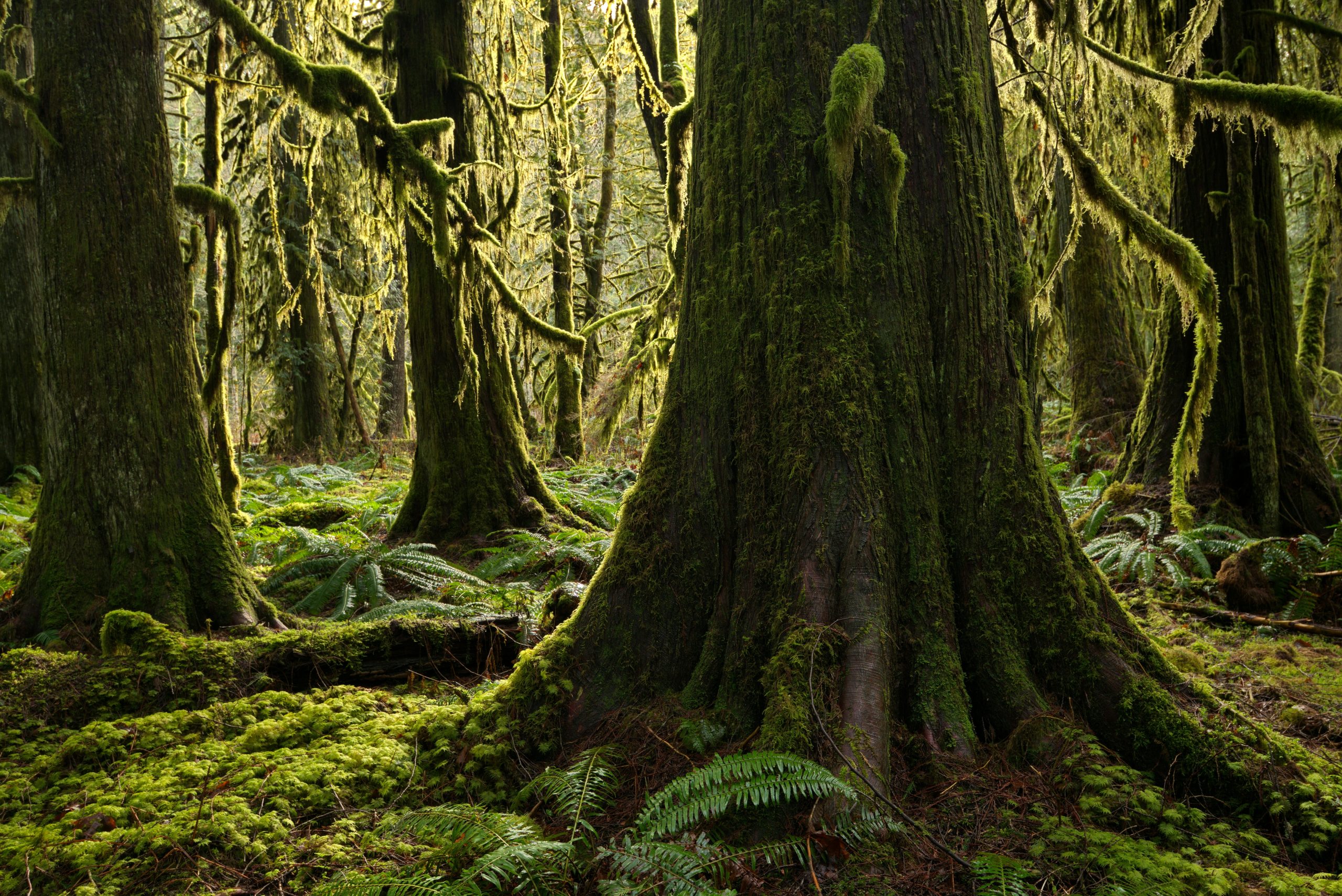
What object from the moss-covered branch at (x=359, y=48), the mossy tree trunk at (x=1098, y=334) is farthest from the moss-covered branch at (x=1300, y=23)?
the moss-covered branch at (x=359, y=48)

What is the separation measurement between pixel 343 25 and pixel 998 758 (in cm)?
885

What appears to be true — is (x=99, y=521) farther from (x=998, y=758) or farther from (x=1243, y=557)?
(x=1243, y=557)

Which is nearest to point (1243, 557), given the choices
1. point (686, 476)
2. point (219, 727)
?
point (686, 476)

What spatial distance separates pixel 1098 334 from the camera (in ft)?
30.8

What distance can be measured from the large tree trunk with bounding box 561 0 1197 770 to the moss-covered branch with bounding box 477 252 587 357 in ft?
12.5

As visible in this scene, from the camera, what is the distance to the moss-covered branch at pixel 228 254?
5562mm

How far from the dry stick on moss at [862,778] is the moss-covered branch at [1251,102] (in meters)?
3.58

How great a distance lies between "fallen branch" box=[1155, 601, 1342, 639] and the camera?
4.36 metres

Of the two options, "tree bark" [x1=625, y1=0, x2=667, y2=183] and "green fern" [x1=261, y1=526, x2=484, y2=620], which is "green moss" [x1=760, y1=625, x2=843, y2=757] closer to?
"green fern" [x1=261, y1=526, x2=484, y2=620]

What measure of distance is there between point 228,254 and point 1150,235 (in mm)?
6002

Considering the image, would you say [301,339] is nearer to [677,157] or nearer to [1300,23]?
[677,157]

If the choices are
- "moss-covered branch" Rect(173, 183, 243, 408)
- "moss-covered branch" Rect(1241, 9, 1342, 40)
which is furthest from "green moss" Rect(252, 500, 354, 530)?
"moss-covered branch" Rect(1241, 9, 1342, 40)

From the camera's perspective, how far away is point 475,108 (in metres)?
7.48

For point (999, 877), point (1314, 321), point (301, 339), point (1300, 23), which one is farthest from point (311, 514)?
point (1314, 321)
